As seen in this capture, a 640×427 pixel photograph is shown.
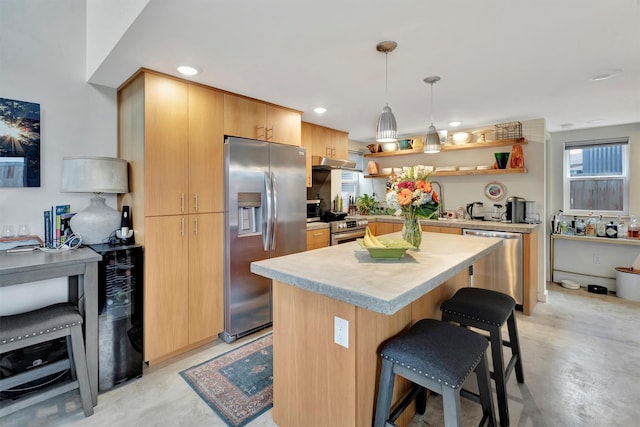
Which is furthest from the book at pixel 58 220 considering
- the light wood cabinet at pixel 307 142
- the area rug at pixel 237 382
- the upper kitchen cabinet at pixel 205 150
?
the light wood cabinet at pixel 307 142

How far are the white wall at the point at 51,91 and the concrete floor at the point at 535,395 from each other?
37.3 inches

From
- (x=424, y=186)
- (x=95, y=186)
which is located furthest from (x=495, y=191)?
(x=95, y=186)

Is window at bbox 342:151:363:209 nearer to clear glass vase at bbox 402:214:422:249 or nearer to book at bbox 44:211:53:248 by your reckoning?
Result: clear glass vase at bbox 402:214:422:249

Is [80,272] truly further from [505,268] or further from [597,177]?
[597,177]

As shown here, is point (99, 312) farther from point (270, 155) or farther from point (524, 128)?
point (524, 128)

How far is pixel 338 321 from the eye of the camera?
1393 millimetres

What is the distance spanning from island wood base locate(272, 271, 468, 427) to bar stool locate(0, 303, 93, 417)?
1.21m

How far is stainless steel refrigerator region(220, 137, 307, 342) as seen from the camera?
9.04 feet

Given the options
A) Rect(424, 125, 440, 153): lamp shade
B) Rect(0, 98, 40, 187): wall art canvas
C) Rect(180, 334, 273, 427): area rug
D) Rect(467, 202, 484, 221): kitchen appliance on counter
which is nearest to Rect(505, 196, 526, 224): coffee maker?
Rect(467, 202, 484, 221): kitchen appliance on counter

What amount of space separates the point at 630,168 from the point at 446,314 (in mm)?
4033

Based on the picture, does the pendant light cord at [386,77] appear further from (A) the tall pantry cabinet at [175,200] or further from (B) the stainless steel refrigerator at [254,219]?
(A) the tall pantry cabinet at [175,200]

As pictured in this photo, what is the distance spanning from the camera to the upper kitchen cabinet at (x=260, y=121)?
111 inches

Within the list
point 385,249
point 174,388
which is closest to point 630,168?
point 385,249

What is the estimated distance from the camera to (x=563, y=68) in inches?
90.9
